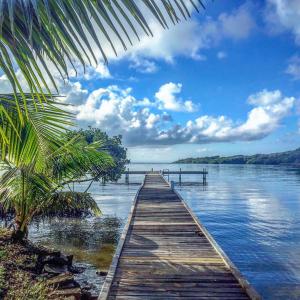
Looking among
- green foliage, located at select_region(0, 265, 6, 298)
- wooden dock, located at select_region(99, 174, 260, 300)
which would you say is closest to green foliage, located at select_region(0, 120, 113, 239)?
green foliage, located at select_region(0, 265, 6, 298)

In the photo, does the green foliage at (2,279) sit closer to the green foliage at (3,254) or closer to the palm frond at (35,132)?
the green foliage at (3,254)

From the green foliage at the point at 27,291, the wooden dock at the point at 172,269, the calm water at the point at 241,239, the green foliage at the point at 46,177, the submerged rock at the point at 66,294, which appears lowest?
the calm water at the point at 241,239

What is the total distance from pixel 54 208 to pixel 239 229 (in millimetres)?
15632

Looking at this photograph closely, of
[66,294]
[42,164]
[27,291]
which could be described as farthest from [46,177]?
[66,294]

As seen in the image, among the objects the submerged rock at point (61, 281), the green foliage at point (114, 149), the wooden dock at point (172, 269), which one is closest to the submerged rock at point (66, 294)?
A: the submerged rock at point (61, 281)

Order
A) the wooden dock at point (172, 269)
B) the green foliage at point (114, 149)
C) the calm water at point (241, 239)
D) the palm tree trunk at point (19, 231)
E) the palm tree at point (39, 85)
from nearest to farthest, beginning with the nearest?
the palm tree at point (39, 85), the wooden dock at point (172, 269), the palm tree trunk at point (19, 231), the calm water at point (241, 239), the green foliage at point (114, 149)

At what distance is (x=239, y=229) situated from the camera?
21.0 m

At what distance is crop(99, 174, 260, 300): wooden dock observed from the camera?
5469mm

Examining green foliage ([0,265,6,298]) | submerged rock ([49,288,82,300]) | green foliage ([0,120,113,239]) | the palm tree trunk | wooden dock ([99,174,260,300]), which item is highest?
green foliage ([0,120,113,239])

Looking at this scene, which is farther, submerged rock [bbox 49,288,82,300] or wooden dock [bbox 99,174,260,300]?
submerged rock [bbox 49,288,82,300]

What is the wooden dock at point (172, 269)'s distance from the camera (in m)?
5.47

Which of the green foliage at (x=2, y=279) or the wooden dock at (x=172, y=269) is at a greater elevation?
the wooden dock at (x=172, y=269)

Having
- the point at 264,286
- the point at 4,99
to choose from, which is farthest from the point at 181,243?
the point at 4,99

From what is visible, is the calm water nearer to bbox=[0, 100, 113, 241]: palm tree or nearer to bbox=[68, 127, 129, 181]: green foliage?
bbox=[0, 100, 113, 241]: palm tree
